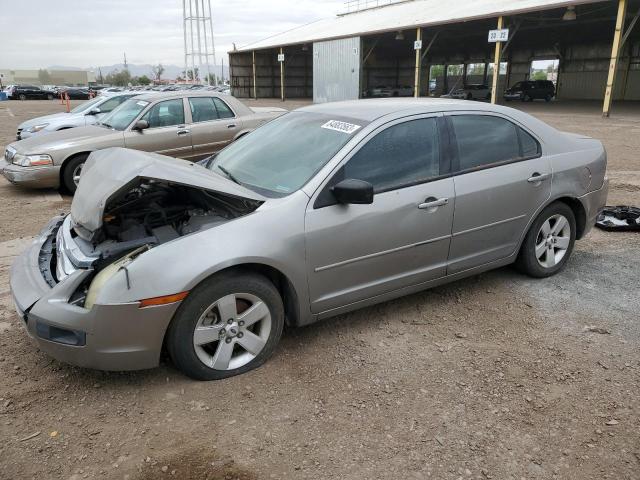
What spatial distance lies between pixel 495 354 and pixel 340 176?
1.55m

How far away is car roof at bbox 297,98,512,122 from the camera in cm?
365

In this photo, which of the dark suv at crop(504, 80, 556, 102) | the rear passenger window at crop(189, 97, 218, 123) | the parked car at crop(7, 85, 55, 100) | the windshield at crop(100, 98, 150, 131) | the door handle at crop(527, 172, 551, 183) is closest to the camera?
the door handle at crop(527, 172, 551, 183)

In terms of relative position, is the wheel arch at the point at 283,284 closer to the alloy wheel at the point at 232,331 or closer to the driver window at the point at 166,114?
the alloy wheel at the point at 232,331

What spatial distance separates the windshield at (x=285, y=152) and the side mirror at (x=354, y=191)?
10.6 inches

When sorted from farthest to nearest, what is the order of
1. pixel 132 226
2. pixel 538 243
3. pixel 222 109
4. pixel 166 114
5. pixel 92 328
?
pixel 222 109 < pixel 166 114 < pixel 538 243 < pixel 132 226 < pixel 92 328

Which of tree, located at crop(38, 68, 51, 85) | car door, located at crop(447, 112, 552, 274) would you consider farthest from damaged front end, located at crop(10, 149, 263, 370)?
tree, located at crop(38, 68, 51, 85)

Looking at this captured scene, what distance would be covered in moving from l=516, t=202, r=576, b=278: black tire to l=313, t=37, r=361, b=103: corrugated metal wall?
2736 cm

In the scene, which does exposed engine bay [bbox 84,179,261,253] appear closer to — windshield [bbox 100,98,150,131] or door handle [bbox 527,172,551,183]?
door handle [bbox 527,172,551,183]

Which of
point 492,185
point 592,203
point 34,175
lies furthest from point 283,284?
point 34,175

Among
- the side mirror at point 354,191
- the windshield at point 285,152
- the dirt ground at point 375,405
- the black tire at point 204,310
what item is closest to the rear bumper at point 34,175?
the dirt ground at point 375,405

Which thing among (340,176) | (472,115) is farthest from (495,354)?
(472,115)

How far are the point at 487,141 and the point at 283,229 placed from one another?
1.90 meters

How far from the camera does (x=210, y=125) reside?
8484mm

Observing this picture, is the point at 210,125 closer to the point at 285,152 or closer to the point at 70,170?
the point at 70,170
